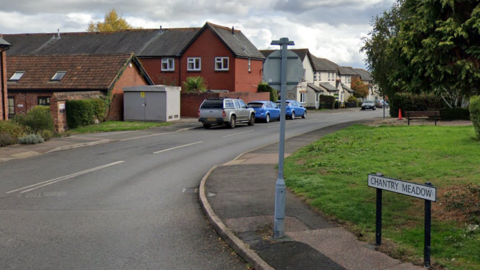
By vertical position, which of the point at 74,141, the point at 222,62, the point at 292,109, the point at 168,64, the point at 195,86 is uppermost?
the point at 222,62

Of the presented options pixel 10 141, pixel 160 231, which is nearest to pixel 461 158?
pixel 160 231

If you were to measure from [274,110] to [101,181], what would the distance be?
2520cm

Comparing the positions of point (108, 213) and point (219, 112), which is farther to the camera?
point (219, 112)

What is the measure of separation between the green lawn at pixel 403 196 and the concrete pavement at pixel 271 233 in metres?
0.33

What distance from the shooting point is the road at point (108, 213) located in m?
7.09

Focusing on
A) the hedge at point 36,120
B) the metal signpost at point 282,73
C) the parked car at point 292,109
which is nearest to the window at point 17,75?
the hedge at point 36,120

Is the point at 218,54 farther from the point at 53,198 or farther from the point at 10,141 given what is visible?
the point at 53,198

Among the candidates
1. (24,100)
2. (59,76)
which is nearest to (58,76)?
(59,76)

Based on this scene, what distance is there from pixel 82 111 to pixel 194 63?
22.6 meters

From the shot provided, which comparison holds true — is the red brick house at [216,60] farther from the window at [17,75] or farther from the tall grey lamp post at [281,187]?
the tall grey lamp post at [281,187]

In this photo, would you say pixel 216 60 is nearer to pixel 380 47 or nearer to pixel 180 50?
pixel 180 50

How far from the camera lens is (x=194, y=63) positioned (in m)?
49.8

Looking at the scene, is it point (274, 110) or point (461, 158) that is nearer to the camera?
point (461, 158)

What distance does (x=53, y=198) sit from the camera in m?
11.2
